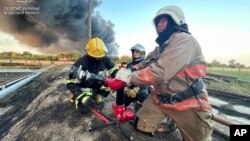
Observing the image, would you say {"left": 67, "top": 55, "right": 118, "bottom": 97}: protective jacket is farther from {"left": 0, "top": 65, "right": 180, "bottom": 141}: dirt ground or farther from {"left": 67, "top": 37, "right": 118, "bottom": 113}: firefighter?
{"left": 0, "top": 65, "right": 180, "bottom": 141}: dirt ground

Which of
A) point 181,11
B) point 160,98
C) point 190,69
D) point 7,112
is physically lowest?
point 7,112

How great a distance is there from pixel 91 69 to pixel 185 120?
202cm

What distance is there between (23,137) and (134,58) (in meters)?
2.79

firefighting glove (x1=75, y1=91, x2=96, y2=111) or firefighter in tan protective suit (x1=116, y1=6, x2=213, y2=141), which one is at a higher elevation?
firefighter in tan protective suit (x1=116, y1=6, x2=213, y2=141)

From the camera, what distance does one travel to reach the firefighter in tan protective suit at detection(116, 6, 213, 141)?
112 inches

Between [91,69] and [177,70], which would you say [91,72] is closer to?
[91,69]

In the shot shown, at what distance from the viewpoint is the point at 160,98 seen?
130 inches

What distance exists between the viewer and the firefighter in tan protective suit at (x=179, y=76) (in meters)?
2.83

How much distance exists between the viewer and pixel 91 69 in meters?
4.52

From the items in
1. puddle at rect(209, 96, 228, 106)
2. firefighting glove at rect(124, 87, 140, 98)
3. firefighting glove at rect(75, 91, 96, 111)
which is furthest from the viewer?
puddle at rect(209, 96, 228, 106)

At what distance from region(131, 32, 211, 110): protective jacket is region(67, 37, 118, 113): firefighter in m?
1.29

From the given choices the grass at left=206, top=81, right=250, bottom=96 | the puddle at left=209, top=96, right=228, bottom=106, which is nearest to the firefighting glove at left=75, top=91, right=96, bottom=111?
the puddle at left=209, top=96, right=228, bottom=106

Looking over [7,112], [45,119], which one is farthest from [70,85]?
[7,112]

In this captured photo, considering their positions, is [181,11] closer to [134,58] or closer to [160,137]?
[160,137]
